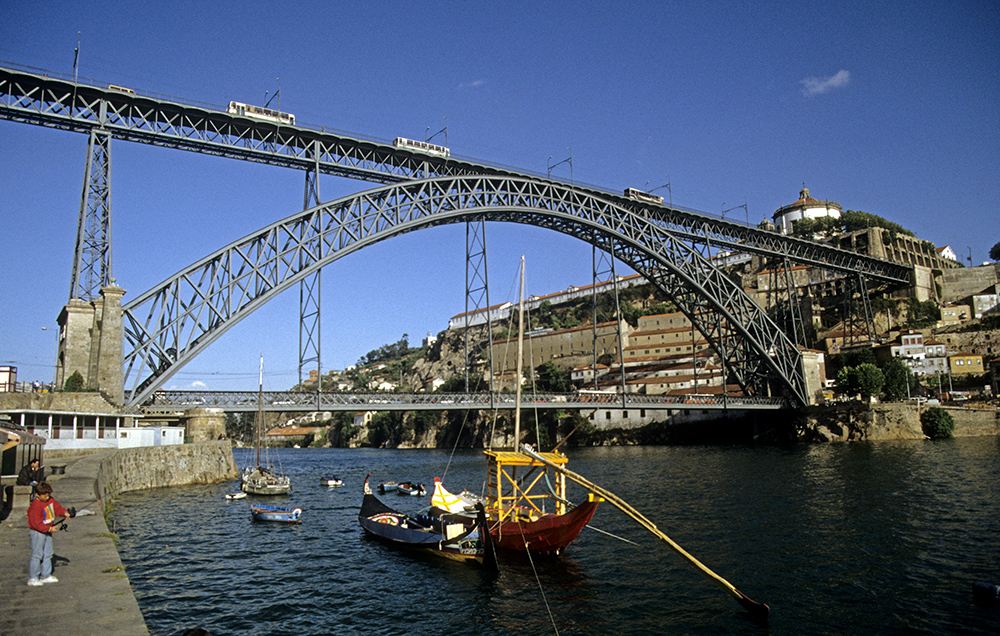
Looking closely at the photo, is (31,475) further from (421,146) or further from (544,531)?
(421,146)

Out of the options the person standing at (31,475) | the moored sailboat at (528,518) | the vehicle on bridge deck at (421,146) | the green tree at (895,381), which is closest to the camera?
the person standing at (31,475)

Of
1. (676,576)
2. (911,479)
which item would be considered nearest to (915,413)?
(911,479)

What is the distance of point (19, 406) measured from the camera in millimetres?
26891

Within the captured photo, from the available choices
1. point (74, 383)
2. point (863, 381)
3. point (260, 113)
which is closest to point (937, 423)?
point (863, 381)

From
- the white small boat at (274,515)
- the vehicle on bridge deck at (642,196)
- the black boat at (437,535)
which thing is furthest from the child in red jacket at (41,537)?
the vehicle on bridge deck at (642,196)

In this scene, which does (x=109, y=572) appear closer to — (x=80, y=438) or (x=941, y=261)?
(x=80, y=438)

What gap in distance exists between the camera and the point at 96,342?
102ft

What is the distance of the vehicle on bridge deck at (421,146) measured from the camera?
41156 mm

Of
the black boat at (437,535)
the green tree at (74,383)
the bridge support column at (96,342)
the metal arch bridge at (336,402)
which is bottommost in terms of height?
the black boat at (437,535)

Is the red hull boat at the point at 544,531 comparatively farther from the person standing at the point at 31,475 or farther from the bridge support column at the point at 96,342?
the bridge support column at the point at 96,342

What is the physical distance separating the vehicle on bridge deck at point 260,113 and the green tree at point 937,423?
181ft

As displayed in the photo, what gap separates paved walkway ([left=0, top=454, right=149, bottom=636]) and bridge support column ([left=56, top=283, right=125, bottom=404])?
19.2 m

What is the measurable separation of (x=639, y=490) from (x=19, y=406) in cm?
2737

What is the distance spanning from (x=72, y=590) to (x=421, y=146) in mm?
36675
